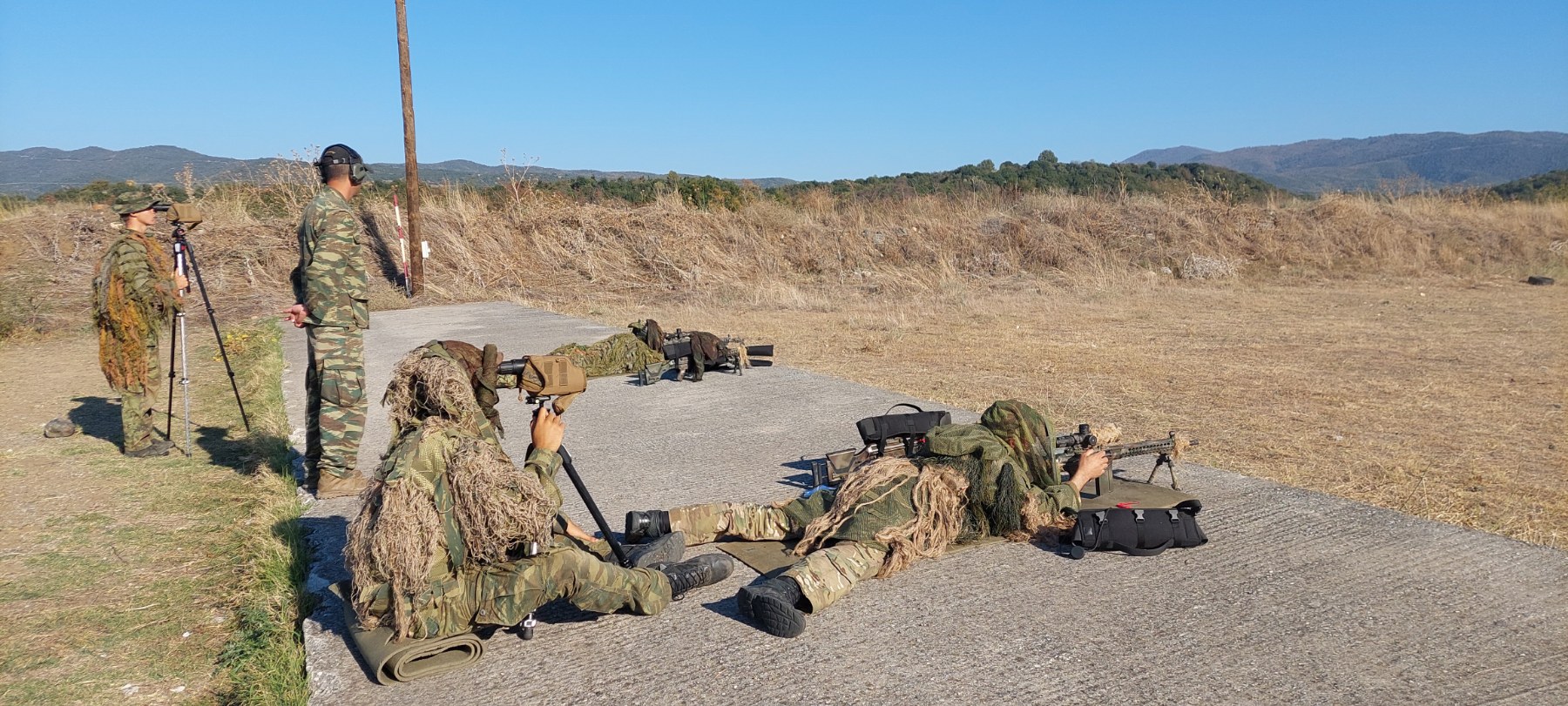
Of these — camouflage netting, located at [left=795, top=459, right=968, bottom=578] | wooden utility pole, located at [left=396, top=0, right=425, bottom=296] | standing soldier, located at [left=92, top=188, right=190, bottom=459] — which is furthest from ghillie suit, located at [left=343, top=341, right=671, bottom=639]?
wooden utility pole, located at [left=396, top=0, right=425, bottom=296]

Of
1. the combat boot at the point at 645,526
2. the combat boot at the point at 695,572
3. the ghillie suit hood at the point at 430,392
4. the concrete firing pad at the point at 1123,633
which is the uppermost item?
the ghillie suit hood at the point at 430,392

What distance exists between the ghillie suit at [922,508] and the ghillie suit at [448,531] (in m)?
1.10

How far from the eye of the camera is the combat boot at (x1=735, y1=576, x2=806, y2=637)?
151 inches

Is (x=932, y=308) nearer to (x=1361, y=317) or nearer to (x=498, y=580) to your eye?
(x=1361, y=317)

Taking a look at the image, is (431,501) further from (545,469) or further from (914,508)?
(914,508)

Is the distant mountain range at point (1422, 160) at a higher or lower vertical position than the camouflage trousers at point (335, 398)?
higher

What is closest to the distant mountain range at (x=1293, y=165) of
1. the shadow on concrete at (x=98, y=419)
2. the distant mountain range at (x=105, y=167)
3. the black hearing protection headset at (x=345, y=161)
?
the distant mountain range at (x=105, y=167)

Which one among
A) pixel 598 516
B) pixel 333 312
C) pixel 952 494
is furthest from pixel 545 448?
pixel 333 312

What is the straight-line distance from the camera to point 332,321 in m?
5.65

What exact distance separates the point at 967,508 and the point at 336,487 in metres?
3.66

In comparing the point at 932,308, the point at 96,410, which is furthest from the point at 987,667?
the point at 932,308

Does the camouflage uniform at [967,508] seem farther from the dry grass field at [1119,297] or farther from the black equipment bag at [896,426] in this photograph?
the dry grass field at [1119,297]

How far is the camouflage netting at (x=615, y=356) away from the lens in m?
10.0

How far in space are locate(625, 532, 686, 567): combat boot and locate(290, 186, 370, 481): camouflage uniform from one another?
2.14 meters
